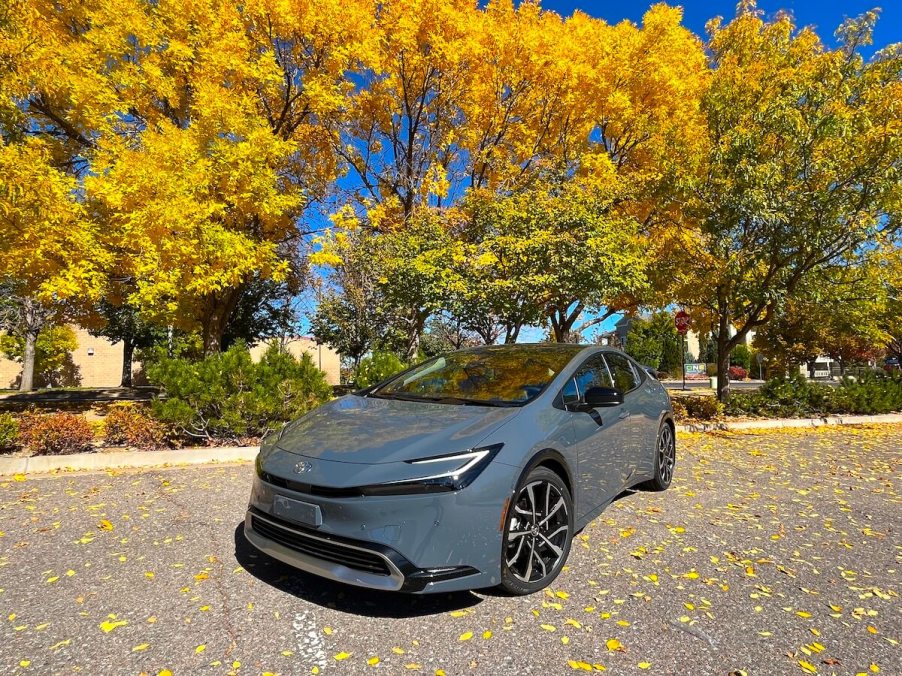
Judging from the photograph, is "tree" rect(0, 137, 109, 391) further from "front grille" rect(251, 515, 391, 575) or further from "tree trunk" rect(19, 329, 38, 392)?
"tree trunk" rect(19, 329, 38, 392)

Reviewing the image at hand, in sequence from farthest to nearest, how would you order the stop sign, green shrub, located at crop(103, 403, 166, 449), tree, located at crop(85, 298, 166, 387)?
tree, located at crop(85, 298, 166, 387) < the stop sign < green shrub, located at crop(103, 403, 166, 449)

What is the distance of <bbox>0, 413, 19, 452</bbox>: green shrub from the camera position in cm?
575

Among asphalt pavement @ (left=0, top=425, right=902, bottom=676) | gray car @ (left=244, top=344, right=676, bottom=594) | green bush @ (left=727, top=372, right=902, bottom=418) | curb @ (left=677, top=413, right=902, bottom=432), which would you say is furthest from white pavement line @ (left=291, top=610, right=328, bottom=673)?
green bush @ (left=727, top=372, right=902, bottom=418)

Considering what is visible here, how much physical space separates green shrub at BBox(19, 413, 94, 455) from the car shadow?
421 cm

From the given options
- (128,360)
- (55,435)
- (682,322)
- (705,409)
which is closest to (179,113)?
(55,435)

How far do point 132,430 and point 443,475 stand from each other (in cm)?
539

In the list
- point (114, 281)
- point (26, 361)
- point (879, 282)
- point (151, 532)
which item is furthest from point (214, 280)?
point (26, 361)

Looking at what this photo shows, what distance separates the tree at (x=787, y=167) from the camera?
27.2 feet

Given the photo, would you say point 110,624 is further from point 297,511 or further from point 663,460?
point 663,460

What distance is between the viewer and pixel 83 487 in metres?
5.01

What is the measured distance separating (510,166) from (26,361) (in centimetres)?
2469

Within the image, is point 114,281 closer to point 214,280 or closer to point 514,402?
point 214,280

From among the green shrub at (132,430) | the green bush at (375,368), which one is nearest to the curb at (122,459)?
the green shrub at (132,430)

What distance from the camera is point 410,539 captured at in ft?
7.78
